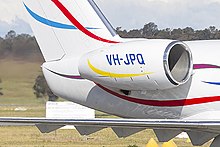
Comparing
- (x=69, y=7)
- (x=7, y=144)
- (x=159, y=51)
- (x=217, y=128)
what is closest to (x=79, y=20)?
(x=69, y=7)

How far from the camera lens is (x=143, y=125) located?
16.0 m

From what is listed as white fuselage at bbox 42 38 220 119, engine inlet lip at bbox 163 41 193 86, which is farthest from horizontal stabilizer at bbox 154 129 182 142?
engine inlet lip at bbox 163 41 193 86

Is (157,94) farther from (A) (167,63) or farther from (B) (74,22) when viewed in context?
(B) (74,22)

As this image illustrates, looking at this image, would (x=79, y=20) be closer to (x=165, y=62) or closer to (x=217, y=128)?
(x=165, y=62)

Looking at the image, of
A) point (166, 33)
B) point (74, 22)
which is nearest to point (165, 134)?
point (74, 22)

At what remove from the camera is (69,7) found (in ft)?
61.8

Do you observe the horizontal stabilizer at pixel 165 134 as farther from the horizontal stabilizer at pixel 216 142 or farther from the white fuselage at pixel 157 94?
the horizontal stabilizer at pixel 216 142

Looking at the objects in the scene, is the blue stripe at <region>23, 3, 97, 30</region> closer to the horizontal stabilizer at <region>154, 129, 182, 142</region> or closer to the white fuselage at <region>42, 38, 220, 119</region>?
the white fuselage at <region>42, 38, 220, 119</region>

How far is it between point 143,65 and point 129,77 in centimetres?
47

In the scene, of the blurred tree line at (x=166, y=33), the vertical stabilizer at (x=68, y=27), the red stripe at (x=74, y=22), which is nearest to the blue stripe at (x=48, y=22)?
the vertical stabilizer at (x=68, y=27)

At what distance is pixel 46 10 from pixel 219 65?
16.1ft

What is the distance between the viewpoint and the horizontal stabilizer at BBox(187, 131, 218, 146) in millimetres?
16812

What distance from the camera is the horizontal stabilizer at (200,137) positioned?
16.8m

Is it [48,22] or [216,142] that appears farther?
[48,22]
